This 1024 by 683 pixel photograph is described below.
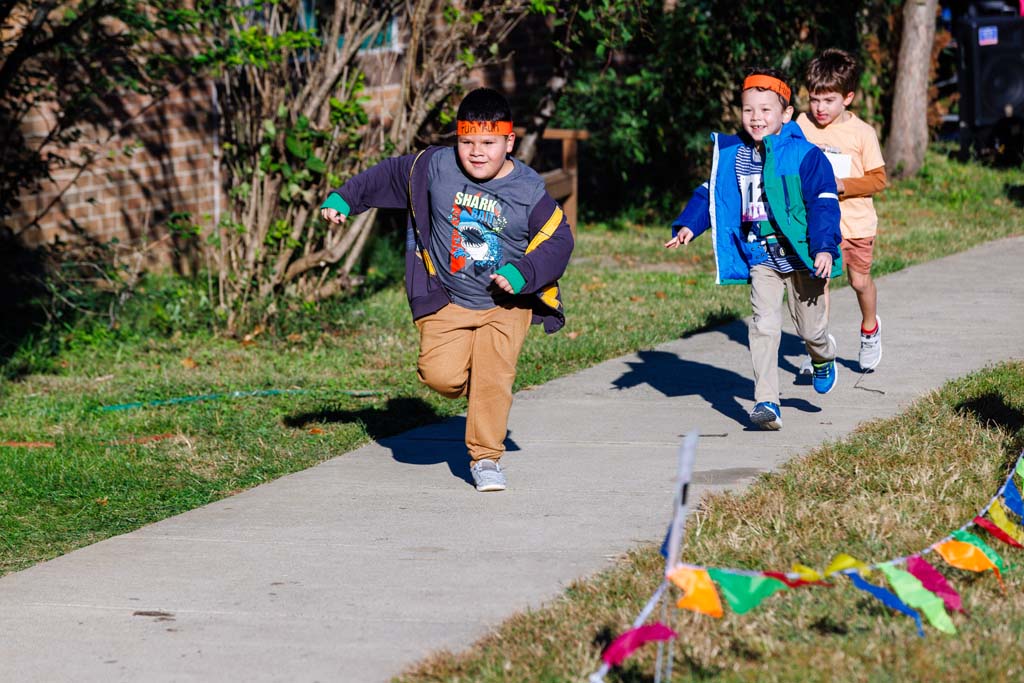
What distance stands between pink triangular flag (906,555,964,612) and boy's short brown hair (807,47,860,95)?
389cm

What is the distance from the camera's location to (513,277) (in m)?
5.41

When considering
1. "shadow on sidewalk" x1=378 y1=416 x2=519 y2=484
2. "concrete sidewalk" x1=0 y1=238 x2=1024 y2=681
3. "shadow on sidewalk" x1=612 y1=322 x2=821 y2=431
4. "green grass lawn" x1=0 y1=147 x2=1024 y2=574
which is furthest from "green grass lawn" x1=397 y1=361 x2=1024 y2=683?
"green grass lawn" x1=0 y1=147 x2=1024 y2=574

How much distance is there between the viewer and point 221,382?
Result: 820 cm

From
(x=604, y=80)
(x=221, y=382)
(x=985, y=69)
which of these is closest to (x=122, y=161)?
(x=221, y=382)

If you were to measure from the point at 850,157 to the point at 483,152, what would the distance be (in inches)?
103

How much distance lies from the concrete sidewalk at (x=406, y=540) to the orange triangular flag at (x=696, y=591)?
0.92 meters

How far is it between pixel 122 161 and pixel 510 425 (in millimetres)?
5855

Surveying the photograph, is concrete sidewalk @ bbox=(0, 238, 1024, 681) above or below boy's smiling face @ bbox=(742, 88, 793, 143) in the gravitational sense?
below

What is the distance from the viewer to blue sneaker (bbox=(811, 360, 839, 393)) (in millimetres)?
7179

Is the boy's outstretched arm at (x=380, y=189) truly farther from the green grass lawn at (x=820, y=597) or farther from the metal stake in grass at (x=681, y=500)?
the metal stake in grass at (x=681, y=500)

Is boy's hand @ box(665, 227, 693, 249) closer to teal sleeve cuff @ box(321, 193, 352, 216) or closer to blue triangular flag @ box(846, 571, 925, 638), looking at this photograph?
teal sleeve cuff @ box(321, 193, 352, 216)

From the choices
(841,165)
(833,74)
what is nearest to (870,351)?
(841,165)

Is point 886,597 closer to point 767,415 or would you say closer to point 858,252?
point 767,415

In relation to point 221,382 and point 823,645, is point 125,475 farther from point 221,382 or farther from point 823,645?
point 823,645
